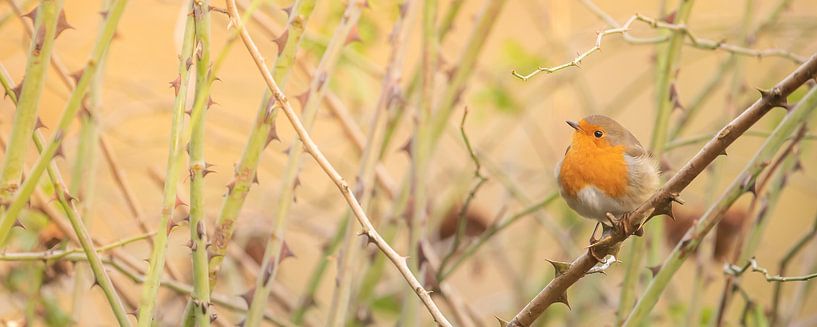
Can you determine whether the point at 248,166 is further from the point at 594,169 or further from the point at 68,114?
the point at 594,169

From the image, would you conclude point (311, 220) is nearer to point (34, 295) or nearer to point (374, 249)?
point (374, 249)

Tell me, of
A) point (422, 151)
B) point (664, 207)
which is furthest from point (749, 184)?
point (422, 151)

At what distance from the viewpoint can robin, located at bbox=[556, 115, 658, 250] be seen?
1.22 meters

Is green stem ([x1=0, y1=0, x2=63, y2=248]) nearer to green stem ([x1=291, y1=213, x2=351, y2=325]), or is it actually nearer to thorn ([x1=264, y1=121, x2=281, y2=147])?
thorn ([x1=264, y1=121, x2=281, y2=147])

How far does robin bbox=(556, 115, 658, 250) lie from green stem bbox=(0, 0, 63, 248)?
66 cm

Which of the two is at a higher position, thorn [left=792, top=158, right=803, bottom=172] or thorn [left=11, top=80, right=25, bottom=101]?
thorn [left=792, top=158, right=803, bottom=172]

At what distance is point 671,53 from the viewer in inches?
59.7

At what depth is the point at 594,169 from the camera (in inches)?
49.2

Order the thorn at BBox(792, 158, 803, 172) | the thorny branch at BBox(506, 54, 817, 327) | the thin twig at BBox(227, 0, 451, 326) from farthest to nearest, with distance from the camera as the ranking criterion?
the thorn at BBox(792, 158, 803, 172), the thin twig at BBox(227, 0, 451, 326), the thorny branch at BBox(506, 54, 817, 327)

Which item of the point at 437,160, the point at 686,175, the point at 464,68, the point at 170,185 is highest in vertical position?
the point at 437,160

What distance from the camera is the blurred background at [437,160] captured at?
5.96 ft

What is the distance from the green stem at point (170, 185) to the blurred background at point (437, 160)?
0.12 metres

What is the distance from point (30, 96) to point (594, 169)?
26.8 inches

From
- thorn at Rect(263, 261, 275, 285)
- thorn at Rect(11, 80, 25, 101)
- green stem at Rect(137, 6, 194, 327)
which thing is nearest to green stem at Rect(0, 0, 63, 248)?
thorn at Rect(11, 80, 25, 101)
